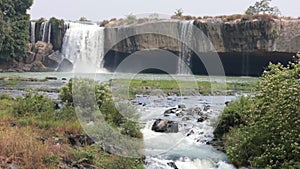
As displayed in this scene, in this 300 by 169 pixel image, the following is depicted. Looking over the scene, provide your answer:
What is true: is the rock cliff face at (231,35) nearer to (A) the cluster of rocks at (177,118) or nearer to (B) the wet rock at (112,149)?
(A) the cluster of rocks at (177,118)

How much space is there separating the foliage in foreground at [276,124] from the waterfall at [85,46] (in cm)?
4565

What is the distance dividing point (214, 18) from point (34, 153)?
43.0m

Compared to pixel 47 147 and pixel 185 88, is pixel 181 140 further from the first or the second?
pixel 185 88

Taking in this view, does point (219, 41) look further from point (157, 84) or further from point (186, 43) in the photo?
point (157, 84)

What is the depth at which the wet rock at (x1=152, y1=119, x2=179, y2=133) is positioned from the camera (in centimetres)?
1636

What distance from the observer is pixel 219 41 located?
166 feet

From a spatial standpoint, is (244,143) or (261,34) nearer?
(244,143)

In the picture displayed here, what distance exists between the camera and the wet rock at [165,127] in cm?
1636

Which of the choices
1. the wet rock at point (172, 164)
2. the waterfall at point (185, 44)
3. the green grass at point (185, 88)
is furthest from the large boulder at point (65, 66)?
the wet rock at point (172, 164)

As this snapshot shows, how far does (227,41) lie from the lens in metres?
50.6

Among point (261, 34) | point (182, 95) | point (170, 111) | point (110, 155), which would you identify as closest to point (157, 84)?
point (182, 95)

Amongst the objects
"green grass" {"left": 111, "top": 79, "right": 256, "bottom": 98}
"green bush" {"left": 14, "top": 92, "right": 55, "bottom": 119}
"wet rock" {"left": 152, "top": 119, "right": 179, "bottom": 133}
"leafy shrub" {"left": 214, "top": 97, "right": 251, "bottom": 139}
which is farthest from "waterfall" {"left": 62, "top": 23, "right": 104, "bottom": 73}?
"leafy shrub" {"left": 214, "top": 97, "right": 251, "bottom": 139}

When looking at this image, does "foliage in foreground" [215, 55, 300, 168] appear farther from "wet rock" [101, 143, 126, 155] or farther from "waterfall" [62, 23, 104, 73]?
"waterfall" [62, 23, 104, 73]

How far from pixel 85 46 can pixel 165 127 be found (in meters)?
41.7
